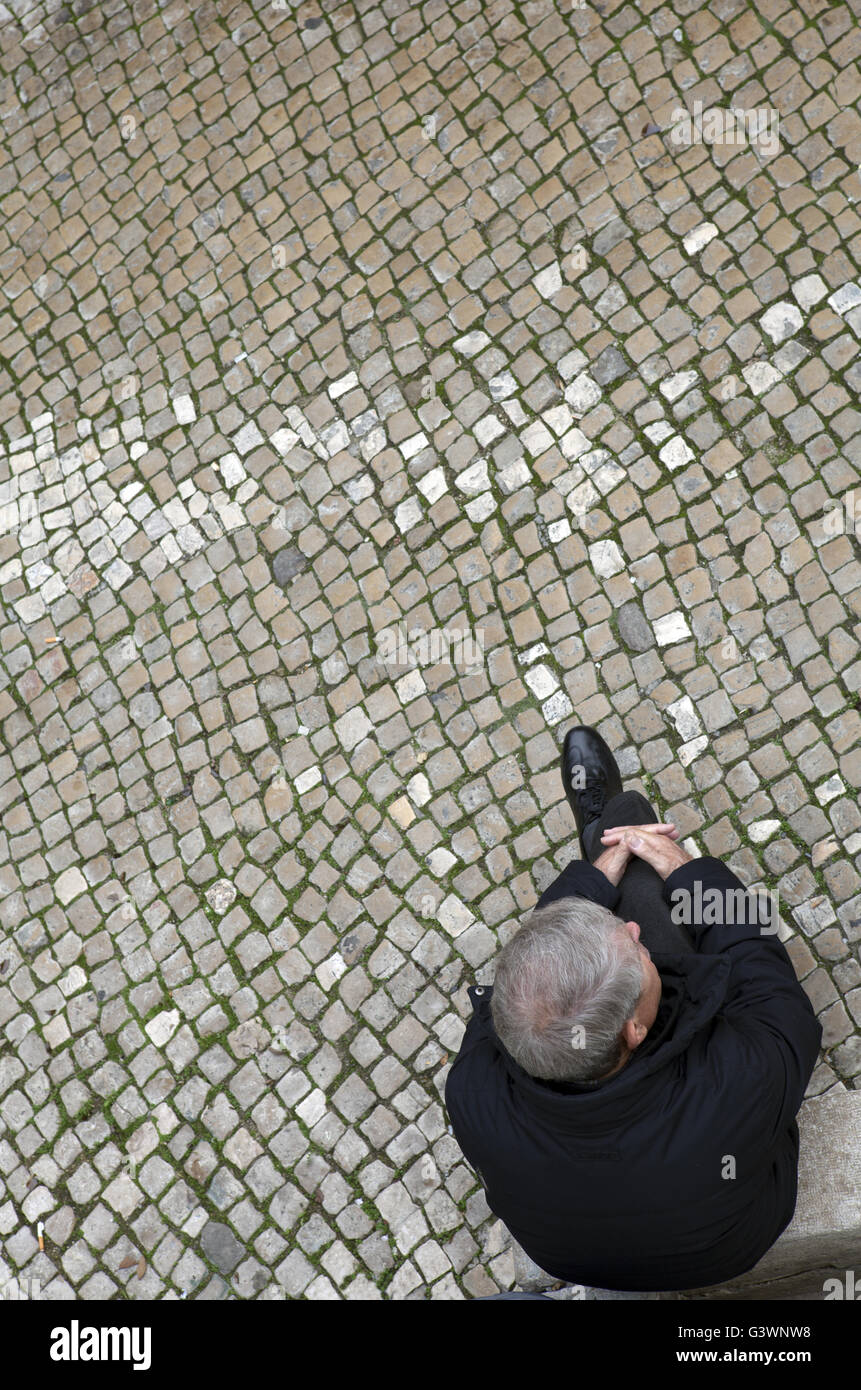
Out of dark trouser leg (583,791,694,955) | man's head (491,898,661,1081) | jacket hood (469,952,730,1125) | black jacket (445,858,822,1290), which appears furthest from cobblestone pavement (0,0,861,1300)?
man's head (491,898,661,1081)

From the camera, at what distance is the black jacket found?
291cm

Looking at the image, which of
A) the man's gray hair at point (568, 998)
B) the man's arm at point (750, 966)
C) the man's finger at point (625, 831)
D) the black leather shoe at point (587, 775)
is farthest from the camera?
the black leather shoe at point (587, 775)

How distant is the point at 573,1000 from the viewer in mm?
2846

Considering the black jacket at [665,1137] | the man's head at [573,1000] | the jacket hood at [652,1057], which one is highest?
the man's head at [573,1000]

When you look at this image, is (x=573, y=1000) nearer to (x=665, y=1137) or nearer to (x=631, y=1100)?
(x=631, y=1100)

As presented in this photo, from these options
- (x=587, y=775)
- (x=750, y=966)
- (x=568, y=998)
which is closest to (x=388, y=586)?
(x=587, y=775)

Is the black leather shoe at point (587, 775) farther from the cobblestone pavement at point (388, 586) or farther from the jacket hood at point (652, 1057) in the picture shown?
the jacket hood at point (652, 1057)

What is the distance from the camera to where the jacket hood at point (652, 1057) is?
2861 mm

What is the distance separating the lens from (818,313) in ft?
16.3

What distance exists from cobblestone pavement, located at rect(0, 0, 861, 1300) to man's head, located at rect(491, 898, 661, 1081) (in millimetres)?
1738

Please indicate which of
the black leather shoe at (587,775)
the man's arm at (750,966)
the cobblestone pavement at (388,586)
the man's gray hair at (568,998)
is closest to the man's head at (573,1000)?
the man's gray hair at (568,998)
